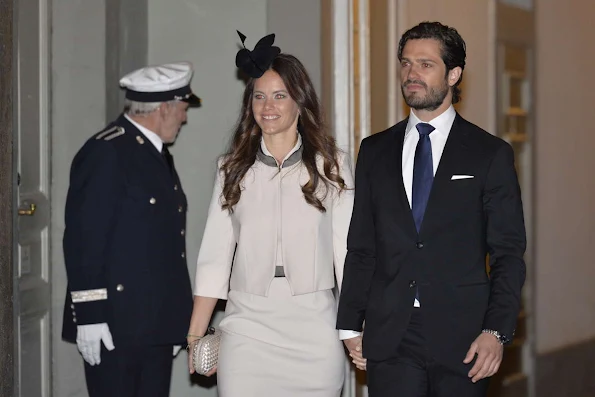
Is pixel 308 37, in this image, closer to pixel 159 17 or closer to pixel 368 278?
pixel 159 17

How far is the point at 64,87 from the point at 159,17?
677 mm

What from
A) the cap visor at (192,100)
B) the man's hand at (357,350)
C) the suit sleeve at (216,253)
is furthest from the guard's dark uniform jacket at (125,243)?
the man's hand at (357,350)

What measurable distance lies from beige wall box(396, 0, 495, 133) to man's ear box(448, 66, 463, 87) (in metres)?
2.34

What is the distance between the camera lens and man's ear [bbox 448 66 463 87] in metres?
3.15

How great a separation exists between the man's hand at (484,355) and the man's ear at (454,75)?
0.79m

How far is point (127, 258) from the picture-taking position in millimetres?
4238

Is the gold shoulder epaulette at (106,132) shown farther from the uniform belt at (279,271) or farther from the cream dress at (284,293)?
the uniform belt at (279,271)

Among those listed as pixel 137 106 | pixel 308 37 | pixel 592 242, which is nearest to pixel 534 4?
pixel 592 242

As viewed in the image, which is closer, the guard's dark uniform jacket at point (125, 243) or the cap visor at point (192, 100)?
the guard's dark uniform jacket at point (125, 243)

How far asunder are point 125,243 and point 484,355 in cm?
185

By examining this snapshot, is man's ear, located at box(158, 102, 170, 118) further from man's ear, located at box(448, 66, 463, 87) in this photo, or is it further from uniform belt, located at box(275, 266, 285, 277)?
man's ear, located at box(448, 66, 463, 87)

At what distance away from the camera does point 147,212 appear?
431 centimetres

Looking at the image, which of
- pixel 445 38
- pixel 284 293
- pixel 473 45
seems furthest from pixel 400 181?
pixel 473 45

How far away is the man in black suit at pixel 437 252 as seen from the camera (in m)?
2.99
